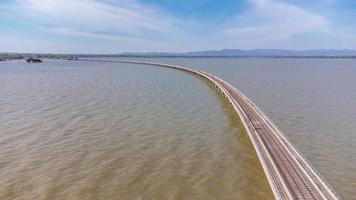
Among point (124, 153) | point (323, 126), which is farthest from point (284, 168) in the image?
point (323, 126)

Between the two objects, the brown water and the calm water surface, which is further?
the calm water surface

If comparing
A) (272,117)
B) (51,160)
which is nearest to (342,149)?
(272,117)

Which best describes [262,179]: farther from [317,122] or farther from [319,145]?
[317,122]

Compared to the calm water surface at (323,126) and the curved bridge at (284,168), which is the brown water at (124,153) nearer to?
the curved bridge at (284,168)

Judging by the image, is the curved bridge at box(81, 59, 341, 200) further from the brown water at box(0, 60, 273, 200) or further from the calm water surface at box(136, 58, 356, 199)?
the calm water surface at box(136, 58, 356, 199)

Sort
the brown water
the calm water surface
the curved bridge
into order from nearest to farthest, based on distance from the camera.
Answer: the curved bridge, the brown water, the calm water surface

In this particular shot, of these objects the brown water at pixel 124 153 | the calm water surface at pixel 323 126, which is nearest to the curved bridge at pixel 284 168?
the brown water at pixel 124 153

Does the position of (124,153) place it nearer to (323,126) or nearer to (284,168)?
(284,168)

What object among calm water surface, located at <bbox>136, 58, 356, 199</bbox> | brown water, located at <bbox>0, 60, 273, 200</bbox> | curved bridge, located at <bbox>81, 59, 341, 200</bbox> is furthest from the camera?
calm water surface, located at <bbox>136, 58, 356, 199</bbox>

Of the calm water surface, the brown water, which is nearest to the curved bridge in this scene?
the brown water
